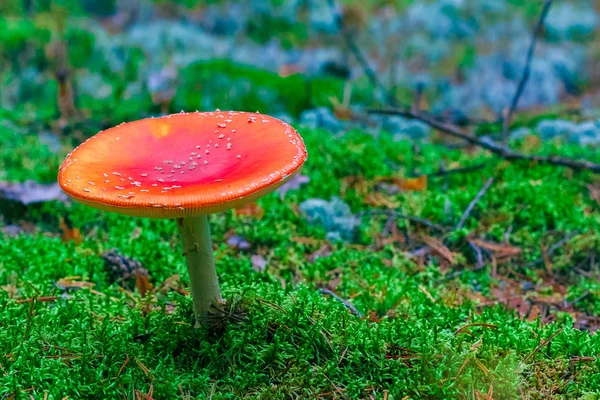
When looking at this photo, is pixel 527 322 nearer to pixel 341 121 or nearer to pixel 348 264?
pixel 348 264

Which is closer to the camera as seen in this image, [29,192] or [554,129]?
[29,192]

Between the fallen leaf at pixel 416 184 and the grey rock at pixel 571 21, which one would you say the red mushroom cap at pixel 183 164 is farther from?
the grey rock at pixel 571 21

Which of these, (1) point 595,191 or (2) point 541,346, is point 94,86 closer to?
(1) point 595,191

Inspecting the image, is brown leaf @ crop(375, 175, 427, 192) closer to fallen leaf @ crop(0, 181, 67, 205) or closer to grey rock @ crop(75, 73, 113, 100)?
fallen leaf @ crop(0, 181, 67, 205)

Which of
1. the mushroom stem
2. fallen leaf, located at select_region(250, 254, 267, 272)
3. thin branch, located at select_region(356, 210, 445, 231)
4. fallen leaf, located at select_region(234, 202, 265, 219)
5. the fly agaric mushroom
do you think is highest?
the fly agaric mushroom

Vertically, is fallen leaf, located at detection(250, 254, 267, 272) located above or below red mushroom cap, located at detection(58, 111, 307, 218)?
below

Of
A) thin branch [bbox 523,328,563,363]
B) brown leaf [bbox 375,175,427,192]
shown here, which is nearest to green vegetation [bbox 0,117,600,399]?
thin branch [bbox 523,328,563,363]

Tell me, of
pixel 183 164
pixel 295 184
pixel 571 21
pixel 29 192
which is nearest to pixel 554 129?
pixel 295 184

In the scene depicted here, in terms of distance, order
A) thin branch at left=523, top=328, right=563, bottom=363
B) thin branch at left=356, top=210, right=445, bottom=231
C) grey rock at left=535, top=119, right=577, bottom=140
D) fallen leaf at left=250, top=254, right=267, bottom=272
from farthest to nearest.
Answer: grey rock at left=535, top=119, right=577, bottom=140
thin branch at left=356, top=210, right=445, bottom=231
fallen leaf at left=250, top=254, right=267, bottom=272
thin branch at left=523, top=328, right=563, bottom=363

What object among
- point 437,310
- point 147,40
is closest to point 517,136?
point 437,310
